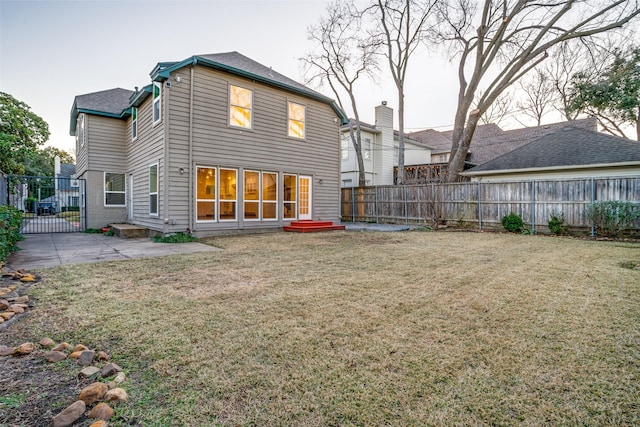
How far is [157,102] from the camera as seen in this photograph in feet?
29.1

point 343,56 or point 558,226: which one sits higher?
point 343,56

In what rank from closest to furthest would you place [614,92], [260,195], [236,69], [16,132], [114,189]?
[236,69], [260,195], [114,189], [16,132], [614,92]

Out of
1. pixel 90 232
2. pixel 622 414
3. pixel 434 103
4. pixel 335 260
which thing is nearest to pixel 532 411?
pixel 622 414

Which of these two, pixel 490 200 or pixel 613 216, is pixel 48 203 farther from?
pixel 613 216

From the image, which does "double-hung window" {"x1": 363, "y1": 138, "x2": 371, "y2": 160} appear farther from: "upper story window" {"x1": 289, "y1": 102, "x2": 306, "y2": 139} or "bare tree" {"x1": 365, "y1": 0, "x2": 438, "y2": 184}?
"upper story window" {"x1": 289, "y1": 102, "x2": 306, "y2": 139}

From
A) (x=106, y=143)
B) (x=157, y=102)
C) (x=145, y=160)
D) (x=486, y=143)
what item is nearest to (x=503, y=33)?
(x=486, y=143)

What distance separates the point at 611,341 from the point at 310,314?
92.2 inches

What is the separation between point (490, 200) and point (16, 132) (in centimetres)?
2115

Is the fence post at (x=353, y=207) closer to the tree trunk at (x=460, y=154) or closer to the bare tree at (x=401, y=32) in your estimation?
the bare tree at (x=401, y=32)

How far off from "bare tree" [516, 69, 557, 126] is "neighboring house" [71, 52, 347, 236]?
19.6 metres

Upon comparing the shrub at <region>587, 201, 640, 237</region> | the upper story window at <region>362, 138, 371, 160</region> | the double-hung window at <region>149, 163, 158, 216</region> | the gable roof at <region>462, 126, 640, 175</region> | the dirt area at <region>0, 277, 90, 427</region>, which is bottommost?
the dirt area at <region>0, 277, 90, 427</region>

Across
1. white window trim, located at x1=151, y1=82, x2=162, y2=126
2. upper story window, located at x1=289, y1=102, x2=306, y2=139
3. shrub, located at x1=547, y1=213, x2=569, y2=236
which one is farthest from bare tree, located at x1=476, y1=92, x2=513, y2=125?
white window trim, located at x1=151, y1=82, x2=162, y2=126

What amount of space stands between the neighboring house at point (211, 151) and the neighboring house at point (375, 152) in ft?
26.2

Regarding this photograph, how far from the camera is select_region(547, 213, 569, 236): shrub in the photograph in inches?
385
